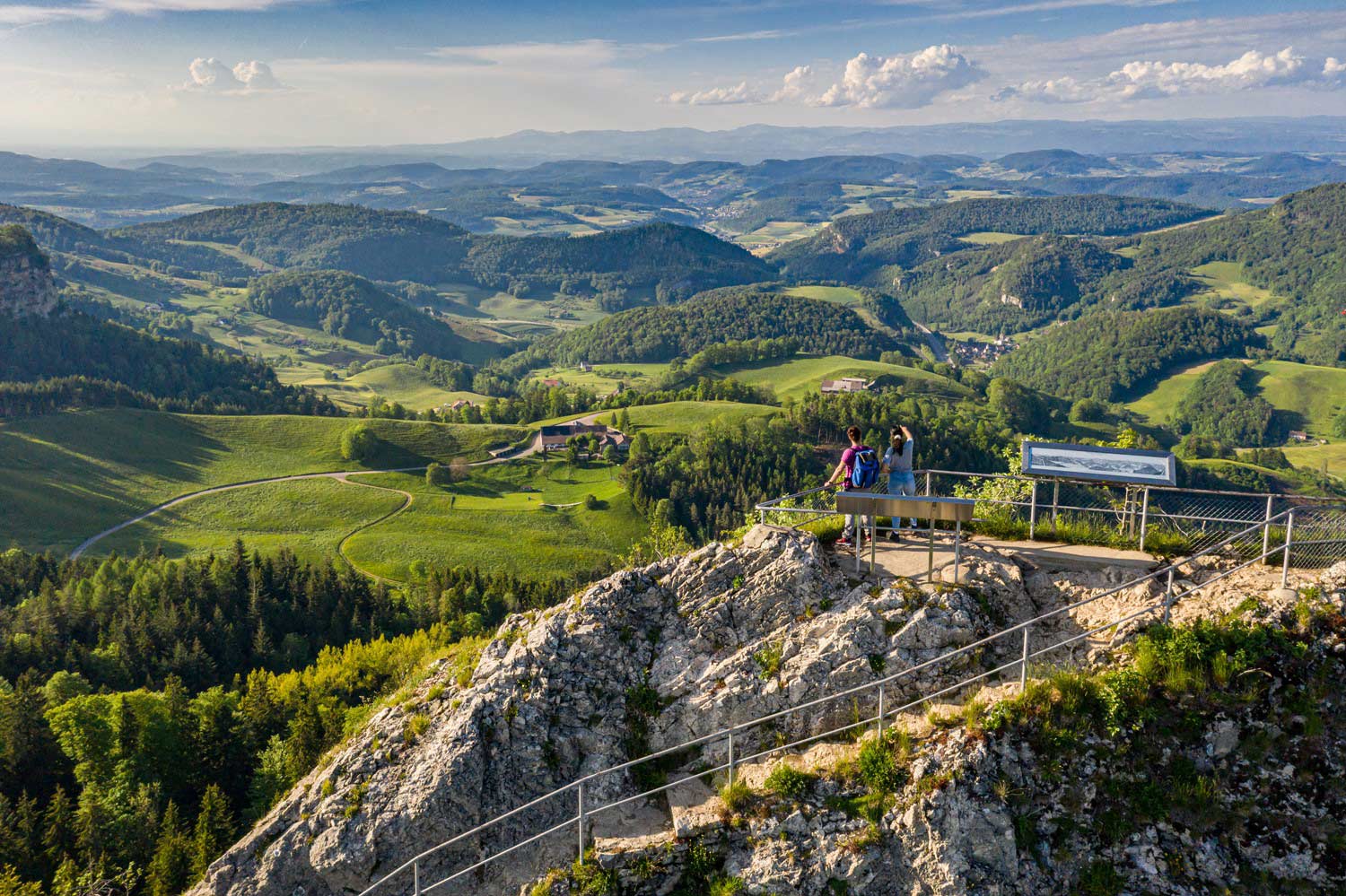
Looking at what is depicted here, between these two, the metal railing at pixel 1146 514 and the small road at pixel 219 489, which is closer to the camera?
the metal railing at pixel 1146 514

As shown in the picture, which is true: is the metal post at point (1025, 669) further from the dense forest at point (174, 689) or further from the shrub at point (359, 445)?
the shrub at point (359, 445)

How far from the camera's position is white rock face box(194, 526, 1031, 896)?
54.2ft

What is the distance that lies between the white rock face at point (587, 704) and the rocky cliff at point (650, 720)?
0.12 feet

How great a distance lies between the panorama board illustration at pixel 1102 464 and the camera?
55.6ft

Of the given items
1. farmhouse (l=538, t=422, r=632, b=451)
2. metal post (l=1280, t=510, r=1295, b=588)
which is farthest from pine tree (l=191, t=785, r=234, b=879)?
farmhouse (l=538, t=422, r=632, b=451)

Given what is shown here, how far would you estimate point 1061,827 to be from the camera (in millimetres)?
13469

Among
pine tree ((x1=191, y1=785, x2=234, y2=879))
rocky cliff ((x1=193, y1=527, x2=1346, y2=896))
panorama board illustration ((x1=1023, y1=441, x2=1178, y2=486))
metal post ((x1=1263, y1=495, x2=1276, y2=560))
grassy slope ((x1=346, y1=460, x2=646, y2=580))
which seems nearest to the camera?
rocky cliff ((x1=193, y1=527, x2=1346, y2=896))

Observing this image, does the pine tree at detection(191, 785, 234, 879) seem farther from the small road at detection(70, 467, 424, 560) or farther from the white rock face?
the small road at detection(70, 467, 424, 560)

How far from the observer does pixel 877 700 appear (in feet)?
52.3

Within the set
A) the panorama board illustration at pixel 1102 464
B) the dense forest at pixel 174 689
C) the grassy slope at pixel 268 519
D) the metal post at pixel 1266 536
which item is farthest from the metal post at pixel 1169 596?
the grassy slope at pixel 268 519

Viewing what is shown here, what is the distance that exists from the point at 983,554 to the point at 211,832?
28579 millimetres

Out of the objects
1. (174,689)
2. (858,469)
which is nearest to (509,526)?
(174,689)

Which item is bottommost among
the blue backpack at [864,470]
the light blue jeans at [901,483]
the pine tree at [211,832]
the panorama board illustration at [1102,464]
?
the pine tree at [211,832]

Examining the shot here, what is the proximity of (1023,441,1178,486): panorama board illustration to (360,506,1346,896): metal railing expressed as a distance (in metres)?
1.76
